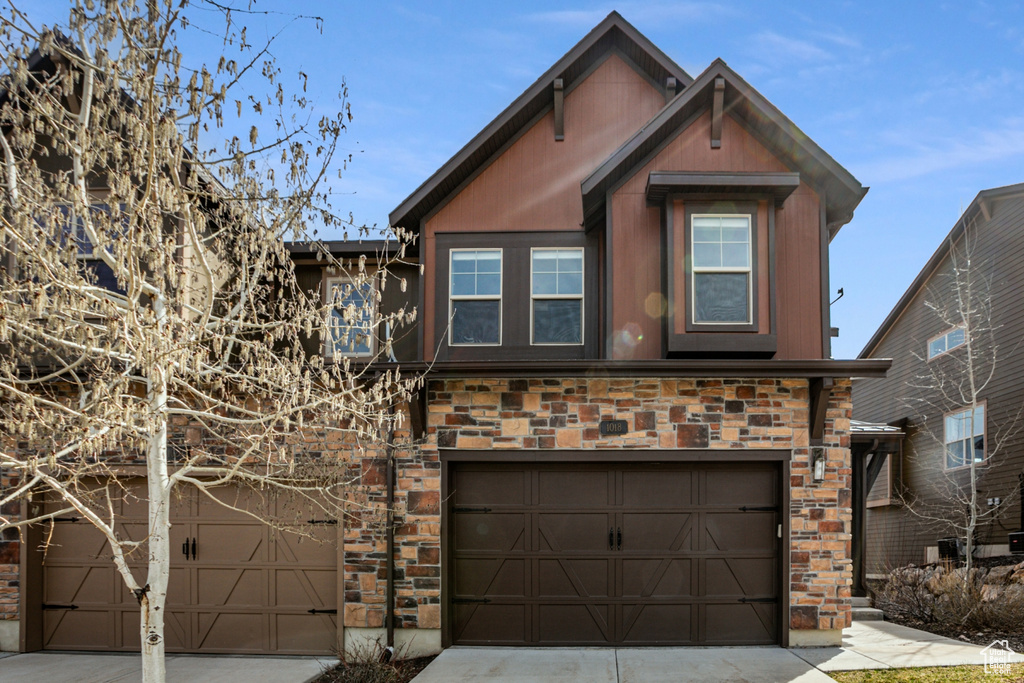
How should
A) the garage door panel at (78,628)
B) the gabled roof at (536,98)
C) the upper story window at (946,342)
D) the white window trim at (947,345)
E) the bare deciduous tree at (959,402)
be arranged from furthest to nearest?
the upper story window at (946,342)
the white window trim at (947,345)
the bare deciduous tree at (959,402)
the gabled roof at (536,98)
the garage door panel at (78,628)

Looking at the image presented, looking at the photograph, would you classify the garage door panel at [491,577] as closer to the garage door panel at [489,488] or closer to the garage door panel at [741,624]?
the garage door panel at [489,488]

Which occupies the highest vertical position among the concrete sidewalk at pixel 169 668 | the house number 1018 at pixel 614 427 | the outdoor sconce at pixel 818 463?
the house number 1018 at pixel 614 427

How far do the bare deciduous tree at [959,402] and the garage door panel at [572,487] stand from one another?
326 inches

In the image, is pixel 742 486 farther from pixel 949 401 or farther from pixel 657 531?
pixel 949 401

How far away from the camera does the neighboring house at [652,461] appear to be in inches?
400

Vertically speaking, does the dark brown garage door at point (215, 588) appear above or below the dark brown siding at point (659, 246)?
below

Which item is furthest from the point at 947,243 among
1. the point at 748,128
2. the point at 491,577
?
the point at 491,577

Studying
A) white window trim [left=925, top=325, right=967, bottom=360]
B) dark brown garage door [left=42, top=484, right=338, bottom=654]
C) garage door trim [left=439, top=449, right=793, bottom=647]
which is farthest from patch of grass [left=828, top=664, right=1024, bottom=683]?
white window trim [left=925, top=325, right=967, bottom=360]

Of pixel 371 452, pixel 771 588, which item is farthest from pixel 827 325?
pixel 371 452

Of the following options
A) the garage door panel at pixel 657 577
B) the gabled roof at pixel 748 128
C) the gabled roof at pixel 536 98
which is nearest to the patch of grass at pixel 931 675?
the garage door panel at pixel 657 577

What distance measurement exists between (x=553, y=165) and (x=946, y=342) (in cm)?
1083

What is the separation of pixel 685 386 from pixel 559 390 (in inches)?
59.4

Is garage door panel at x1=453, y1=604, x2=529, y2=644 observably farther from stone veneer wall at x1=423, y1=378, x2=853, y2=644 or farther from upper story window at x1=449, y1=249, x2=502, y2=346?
upper story window at x1=449, y1=249, x2=502, y2=346

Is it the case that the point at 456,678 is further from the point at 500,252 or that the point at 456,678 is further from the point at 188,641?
the point at 500,252
